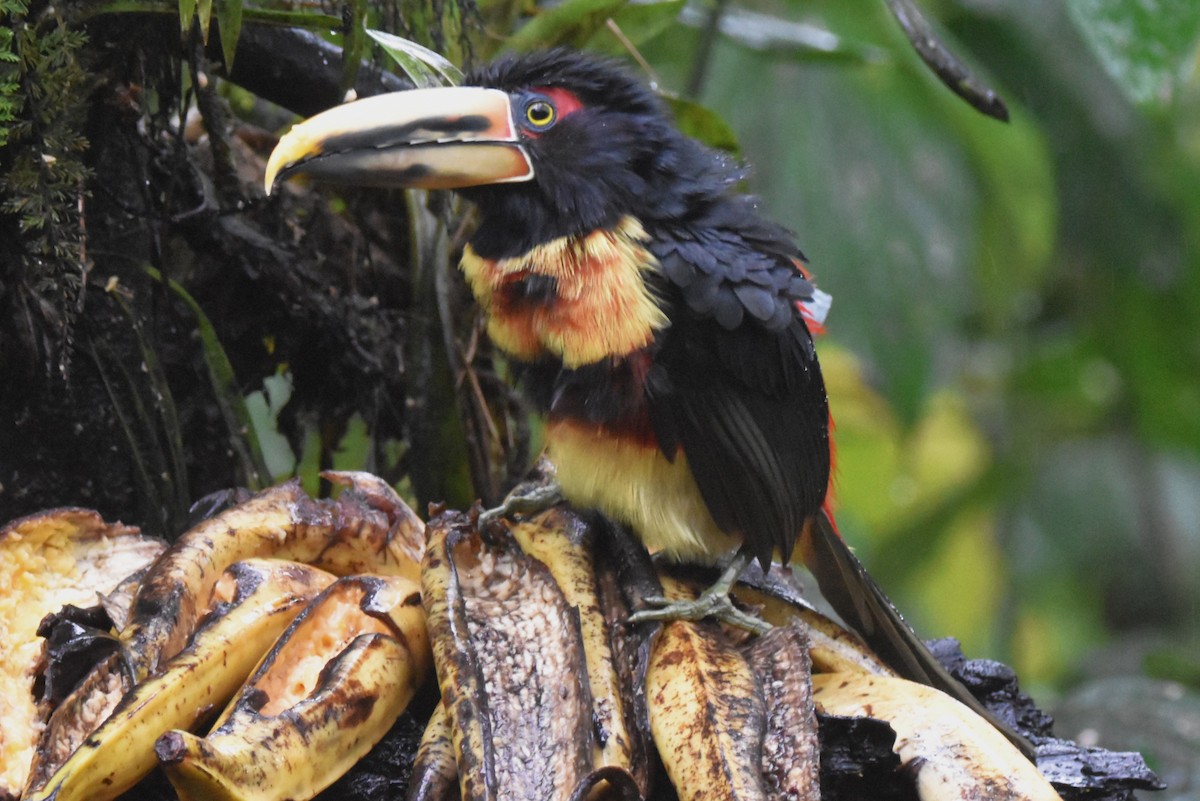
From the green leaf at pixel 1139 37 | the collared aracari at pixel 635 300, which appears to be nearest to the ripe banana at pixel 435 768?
the collared aracari at pixel 635 300

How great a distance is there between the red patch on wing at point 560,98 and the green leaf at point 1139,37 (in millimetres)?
859

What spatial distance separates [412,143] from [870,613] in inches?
30.5

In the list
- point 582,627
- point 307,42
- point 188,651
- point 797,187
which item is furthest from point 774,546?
point 797,187

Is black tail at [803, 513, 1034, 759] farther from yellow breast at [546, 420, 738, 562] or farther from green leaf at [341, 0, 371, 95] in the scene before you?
green leaf at [341, 0, 371, 95]

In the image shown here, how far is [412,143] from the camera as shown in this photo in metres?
1.31

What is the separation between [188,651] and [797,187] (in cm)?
236

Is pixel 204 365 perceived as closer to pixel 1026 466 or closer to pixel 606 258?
pixel 606 258

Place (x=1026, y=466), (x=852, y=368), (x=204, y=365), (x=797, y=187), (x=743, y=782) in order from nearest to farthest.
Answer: (x=743, y=782)
(x=204, y=365)
(x=797, y=187)
(x=852, y=368)
(x=1026, y=466)

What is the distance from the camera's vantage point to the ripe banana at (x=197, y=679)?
94 cm

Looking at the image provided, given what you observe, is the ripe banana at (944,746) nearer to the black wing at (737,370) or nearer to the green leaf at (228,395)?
the black wing at (737,370)

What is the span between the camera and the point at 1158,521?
166 inches

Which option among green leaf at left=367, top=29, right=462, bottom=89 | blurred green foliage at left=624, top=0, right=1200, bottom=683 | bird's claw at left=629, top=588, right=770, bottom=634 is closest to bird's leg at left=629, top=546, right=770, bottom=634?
bird's claw at left=629, top=588, right=770, bottom=634

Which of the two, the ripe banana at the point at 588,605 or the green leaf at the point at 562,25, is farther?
the green leaf at the point at 562,25

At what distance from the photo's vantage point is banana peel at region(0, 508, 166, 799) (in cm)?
104
